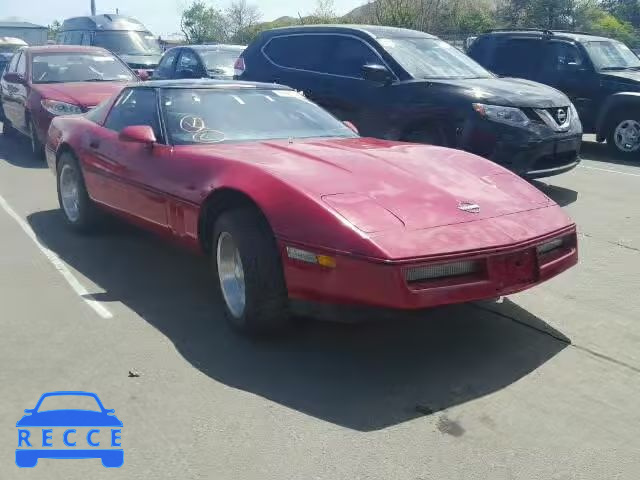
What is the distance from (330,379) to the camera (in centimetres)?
381

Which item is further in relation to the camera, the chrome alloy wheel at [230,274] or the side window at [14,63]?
the side window at [14,63]

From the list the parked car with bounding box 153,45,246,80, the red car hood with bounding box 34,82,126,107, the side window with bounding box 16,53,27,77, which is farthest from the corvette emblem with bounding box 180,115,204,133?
the parked car with bounding box 153,45,246,80

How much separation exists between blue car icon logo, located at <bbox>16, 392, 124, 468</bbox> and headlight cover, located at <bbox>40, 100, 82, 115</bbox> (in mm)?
7089

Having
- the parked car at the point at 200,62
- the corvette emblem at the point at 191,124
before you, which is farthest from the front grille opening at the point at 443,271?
the parked car at the point at 200,62

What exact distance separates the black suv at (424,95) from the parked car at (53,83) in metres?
2.40

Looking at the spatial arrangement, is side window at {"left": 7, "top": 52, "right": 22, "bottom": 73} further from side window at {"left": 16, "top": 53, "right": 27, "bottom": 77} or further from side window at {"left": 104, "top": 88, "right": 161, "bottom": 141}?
→ side window at {"left": 104, "top": 88, "right": 161, "bottom": 141}

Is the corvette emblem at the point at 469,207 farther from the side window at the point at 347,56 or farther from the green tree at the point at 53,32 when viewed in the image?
the green tree at the point at 53,32

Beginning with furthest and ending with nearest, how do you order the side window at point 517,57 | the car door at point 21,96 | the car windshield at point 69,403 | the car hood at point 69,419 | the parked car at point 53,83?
1. the side window at point 517,57
2. the car door at point 21,96
3. the parked car at point 53,83
4. the car windshield at point 69,403
5. the car hood at point 69,419

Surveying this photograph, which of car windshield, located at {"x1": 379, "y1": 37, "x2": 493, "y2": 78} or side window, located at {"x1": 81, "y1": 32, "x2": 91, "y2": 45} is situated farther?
side window, located at {"x1": 81, "y1": 32, "x2": 91, "y2": 45}

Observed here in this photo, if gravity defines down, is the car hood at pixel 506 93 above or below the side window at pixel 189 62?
above

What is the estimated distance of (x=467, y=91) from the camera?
795cm

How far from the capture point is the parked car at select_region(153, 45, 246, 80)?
12977 millimetres

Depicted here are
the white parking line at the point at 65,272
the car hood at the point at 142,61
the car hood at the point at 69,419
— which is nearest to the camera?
the car hood at the point at 69,419

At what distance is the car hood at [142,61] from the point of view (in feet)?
61.2
